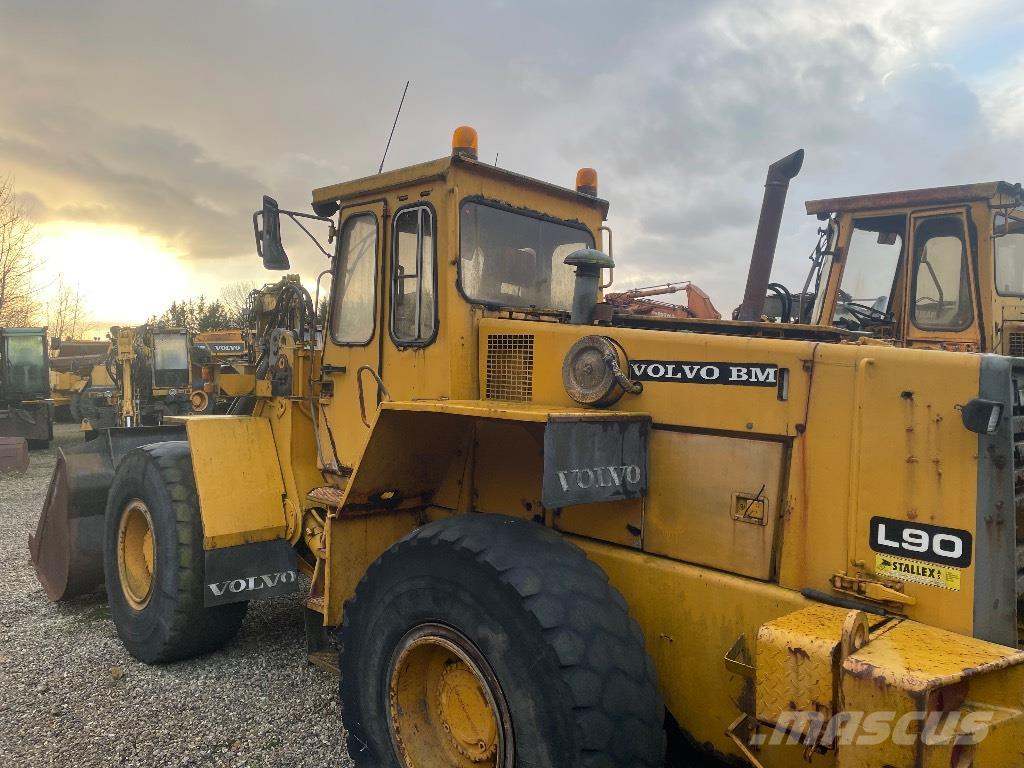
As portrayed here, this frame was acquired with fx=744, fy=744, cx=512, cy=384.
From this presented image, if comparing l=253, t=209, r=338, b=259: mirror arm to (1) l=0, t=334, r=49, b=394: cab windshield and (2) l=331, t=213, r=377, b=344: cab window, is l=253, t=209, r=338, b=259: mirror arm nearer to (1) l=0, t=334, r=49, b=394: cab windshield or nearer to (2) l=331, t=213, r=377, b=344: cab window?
(2) l=331, t=213, r=377, b=344: cab window

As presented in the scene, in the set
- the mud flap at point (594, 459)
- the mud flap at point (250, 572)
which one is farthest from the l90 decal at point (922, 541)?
the mud flap at point (250, 572)

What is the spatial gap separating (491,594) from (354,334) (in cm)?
214

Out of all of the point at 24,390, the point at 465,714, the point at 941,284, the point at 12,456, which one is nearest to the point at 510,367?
the point at 465,714

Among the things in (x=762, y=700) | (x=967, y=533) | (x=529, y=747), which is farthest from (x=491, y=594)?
(x=967, y=533)

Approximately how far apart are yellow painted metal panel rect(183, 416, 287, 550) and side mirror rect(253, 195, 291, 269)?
1151 mm

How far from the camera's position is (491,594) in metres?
2.71

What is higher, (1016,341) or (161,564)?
(1016,341)

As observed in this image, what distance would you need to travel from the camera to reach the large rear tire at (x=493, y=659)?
8.11 feet

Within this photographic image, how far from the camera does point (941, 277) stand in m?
6.16

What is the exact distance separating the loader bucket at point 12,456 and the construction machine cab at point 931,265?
1394cm

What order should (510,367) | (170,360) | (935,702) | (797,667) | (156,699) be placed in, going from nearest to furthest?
(935,702) → (797,667) → (510,367) → (156,699) → (170,360)

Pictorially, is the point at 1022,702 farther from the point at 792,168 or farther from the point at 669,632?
the point at 792,168

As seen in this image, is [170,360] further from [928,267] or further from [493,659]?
[493,659]

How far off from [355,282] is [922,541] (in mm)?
→ 3193
